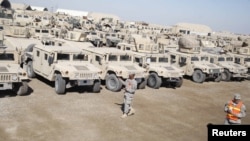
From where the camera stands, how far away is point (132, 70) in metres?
13.2

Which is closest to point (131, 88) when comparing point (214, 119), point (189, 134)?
point (189, 134)

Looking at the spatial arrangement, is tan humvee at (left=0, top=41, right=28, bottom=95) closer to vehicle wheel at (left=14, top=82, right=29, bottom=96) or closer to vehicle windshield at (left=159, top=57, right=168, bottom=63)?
vehicle wheel at (left=14, top=82, right=29, bottom=96)

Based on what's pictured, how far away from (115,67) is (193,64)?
6260mm

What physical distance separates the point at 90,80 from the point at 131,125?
333 cm

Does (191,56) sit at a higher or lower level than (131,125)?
higher

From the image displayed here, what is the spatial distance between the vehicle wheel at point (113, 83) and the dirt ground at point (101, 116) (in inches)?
9.9

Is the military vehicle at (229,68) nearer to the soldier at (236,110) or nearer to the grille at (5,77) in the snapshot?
the soldier at (236,110)

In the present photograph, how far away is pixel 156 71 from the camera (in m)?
14.4

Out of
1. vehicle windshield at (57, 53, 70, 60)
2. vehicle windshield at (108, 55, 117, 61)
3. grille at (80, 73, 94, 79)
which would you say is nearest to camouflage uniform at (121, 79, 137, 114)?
grille at (80, 73, 94, 79)

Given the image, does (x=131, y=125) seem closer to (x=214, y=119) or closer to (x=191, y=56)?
(x=214, y=119)

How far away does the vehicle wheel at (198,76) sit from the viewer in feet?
57.2

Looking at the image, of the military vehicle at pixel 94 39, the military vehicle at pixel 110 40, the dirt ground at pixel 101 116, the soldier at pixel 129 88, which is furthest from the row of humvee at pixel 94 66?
the military vehicle at pixel 110 40

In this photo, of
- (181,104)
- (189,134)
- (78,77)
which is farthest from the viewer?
(181,104)

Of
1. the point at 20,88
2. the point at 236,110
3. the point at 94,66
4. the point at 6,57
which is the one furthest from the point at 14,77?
the point at 236,110
